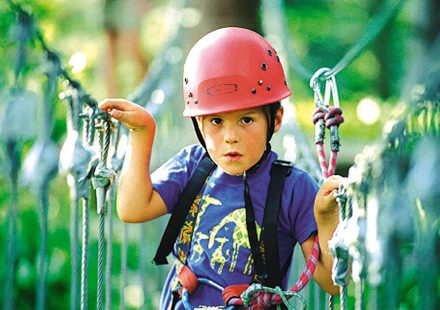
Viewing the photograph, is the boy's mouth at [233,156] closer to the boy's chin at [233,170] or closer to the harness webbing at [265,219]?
the boy's chin at [233,170]

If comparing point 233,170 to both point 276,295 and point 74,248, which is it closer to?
point 276,295

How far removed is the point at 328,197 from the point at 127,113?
0.51 meters

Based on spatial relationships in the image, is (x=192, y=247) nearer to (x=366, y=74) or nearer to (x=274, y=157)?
(x=274, y=157)

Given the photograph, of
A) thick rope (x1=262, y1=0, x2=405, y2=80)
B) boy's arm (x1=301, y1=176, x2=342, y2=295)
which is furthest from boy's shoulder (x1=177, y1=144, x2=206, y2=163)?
thick rope (x1=262, y1=0, x2=405, y2=80)

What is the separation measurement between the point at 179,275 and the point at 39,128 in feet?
1.88

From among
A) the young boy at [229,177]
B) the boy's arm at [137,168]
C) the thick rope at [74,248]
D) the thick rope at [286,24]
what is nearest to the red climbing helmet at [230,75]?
the young boy at [229,177]

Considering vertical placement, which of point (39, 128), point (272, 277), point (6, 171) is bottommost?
point (272, 277)

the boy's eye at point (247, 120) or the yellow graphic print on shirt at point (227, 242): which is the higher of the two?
the boy's eye at point (247, 120)

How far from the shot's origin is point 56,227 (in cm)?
579

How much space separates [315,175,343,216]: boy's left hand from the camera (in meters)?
1.84

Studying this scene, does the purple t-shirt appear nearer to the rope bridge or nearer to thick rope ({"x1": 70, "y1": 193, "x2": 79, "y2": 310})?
the rope bridge

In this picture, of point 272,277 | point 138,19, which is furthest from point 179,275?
point 138,19

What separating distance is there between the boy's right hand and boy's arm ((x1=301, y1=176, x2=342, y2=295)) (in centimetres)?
45

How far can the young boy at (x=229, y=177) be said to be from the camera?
2039mm
